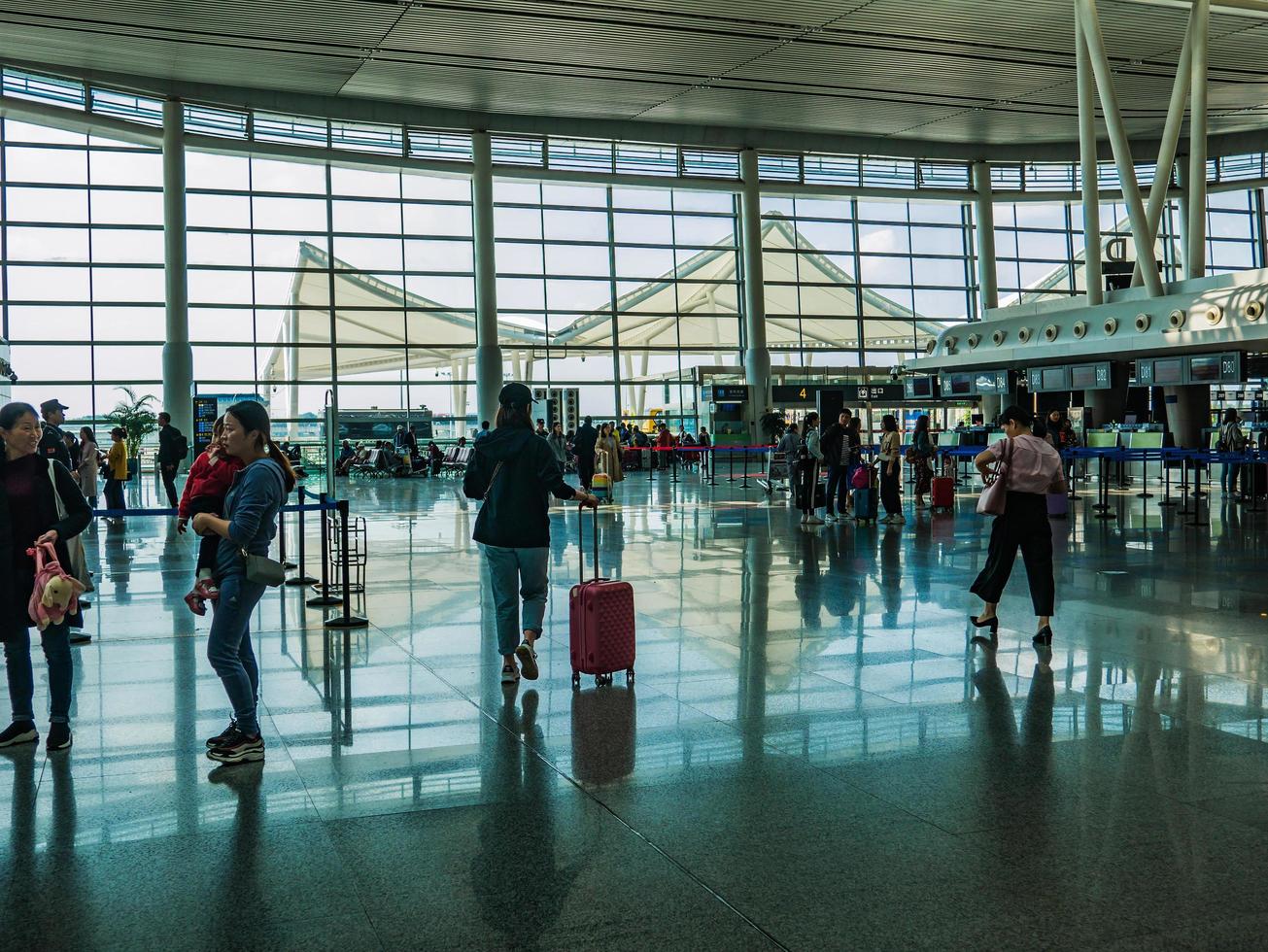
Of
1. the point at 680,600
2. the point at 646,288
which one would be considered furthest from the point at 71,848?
the point at 646,288

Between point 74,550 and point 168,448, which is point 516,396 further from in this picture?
point 168,448

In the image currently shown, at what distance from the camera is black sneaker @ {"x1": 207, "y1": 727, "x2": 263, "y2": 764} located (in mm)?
5105

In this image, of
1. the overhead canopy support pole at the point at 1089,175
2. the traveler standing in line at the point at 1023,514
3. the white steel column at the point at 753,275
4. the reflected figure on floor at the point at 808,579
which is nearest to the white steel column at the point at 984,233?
the white steel column at the point at 753,275

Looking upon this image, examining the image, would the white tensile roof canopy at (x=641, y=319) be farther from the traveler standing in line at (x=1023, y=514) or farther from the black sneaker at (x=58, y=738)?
the black sneaker at (x=58, y=738)

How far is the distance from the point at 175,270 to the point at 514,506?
30.9m

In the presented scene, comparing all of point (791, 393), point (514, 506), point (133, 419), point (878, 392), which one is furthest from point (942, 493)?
point (133, 419)

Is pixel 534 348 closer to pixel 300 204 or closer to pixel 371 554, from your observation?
pixel 300 204

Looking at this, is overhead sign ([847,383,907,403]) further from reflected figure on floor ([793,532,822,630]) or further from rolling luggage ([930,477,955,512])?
reflected figure on floor ([793,532,822,630])

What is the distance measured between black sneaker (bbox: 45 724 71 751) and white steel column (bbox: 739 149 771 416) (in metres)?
37.5

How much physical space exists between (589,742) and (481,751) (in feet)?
1.69

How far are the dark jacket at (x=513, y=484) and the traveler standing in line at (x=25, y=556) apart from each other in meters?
2.09

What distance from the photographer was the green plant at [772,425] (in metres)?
35.4

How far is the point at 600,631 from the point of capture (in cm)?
666

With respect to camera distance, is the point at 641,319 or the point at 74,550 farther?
the point at 641,319
